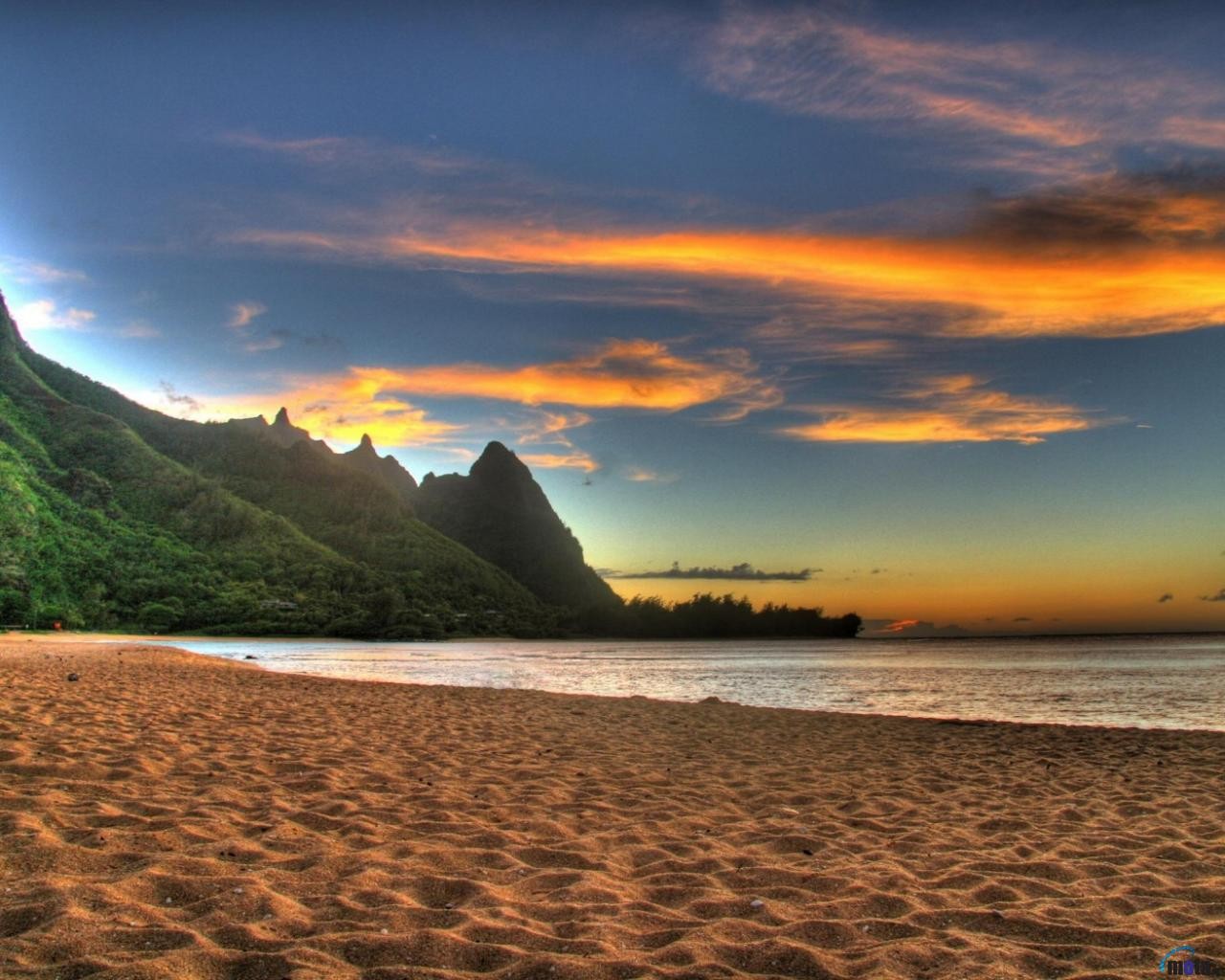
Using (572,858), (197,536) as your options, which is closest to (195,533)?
(197,536)

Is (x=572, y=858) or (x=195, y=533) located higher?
(x=195, y=533)

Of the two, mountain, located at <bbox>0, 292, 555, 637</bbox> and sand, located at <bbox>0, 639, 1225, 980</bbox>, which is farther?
mountain, located at <bbox>0, 292, 555, 637</bbox>

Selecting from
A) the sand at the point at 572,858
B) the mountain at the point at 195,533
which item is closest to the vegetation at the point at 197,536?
the mountain at the point at 195,533

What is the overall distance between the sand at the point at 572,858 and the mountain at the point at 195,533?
6635cm

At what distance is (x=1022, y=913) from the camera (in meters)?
4.68

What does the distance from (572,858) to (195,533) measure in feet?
319

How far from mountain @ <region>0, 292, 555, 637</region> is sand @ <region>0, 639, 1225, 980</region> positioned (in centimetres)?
6635

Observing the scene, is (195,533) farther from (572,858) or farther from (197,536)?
(572,858)

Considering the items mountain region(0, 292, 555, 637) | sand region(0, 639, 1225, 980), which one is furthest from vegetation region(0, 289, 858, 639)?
sand region(0, 639, 1225, 980)

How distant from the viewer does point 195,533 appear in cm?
9050

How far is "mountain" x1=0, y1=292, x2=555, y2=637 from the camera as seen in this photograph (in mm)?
70812

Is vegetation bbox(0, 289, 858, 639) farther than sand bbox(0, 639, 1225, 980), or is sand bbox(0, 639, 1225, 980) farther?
vegetation bbox(0, 289, 858, 639)

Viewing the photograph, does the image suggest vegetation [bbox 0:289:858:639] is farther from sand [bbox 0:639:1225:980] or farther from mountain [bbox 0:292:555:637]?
sand [bbox 0:639:1225:980]

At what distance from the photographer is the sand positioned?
388cm
